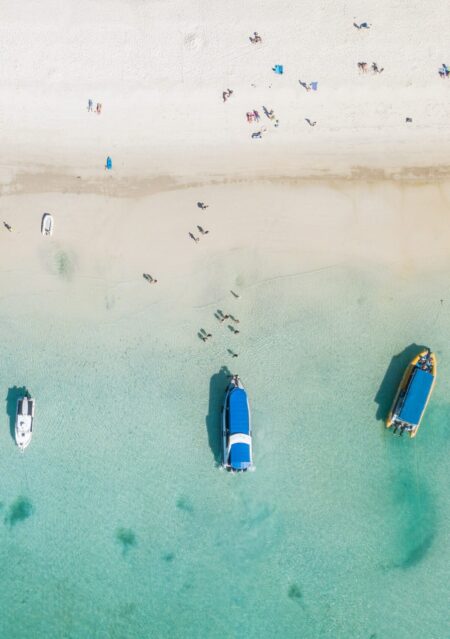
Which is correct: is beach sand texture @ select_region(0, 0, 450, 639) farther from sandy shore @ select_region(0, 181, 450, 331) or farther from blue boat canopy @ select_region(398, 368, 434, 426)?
blue boat canopy @ select_region(398, 368, 434, 426)

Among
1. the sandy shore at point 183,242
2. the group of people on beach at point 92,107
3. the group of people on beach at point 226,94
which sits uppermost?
the group of people on beach at point 226,94

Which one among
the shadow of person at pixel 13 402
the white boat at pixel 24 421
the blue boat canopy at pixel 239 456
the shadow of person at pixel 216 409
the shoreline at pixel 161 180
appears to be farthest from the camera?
the shadow of person at pixel 216 409

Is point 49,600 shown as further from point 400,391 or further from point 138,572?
point 400,391

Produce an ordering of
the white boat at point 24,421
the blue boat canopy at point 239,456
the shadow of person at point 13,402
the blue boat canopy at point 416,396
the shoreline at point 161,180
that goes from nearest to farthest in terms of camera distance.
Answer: the blue boat canopy at point 239,456
the white boat at point 24,421
the blue boat canopy at point 416,396
the shoreline at point 161,180
the shadow of person at point 13,402

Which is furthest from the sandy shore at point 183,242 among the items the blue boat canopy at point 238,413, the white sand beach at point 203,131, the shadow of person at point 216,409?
the blue boat canopy at point 238,413

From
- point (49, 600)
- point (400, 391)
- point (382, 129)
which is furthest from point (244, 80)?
point (49, 600)

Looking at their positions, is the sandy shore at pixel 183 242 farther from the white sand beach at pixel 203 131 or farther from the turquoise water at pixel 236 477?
the turquoise water at pixel 236 477

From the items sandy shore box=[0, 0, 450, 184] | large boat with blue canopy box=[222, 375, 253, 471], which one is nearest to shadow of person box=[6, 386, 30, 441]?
large boat with blue canopy box=[222, 375, 253, 471]
